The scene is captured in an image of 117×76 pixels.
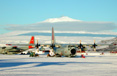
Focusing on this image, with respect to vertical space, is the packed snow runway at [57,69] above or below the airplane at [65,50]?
below

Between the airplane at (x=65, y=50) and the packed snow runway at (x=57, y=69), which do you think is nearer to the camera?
the packed snow runway at (x=57, y=69)

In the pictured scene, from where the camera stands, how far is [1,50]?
9394 centimetres

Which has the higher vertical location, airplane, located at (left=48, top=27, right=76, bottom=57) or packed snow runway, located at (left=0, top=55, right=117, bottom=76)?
airplane, located at (left=48, top=27, right=76, bottom=57)

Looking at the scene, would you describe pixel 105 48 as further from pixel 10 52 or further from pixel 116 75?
pixel 116 75

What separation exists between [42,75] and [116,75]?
774cm

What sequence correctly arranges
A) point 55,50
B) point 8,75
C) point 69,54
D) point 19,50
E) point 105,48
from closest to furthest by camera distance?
1. point 8,75
2. point 69,54
3. point 55,50
4. point 19,50
5. point 105,48

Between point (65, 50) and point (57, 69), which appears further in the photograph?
point (65, 50)

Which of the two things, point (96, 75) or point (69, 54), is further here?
point (69, 54)

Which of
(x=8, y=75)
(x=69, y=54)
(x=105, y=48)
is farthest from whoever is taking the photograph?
(x=105, y=48)

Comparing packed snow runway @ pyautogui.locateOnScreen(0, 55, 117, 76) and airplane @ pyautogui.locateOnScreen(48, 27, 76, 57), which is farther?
airplane @ pyautogui.locateOnScreen(48, 27, 76, 57)

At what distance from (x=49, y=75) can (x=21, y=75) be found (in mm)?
2898

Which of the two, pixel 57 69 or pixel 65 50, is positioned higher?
pixel 65 50

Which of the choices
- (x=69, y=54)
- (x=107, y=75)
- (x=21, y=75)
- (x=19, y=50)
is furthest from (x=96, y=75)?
(x=19, y=50)

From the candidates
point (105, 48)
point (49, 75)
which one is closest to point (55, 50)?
point (49, 75)
